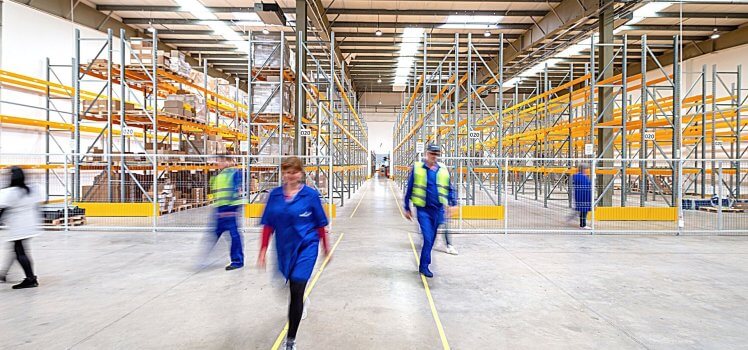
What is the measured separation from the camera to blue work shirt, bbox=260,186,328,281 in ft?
10.8

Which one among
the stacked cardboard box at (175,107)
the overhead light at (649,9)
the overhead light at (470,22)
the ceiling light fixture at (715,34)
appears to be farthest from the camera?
the ceiling light fixture at (715,34)

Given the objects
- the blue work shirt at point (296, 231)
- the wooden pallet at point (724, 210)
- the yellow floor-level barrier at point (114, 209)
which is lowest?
the wooden pallet at point (724, 210)

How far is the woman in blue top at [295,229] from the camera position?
3301 millimetres

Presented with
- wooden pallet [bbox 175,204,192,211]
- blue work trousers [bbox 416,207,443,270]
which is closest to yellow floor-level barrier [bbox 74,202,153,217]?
wooden pallet [bbox 175,204,192,211]

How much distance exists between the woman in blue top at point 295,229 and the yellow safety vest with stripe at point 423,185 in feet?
8.25

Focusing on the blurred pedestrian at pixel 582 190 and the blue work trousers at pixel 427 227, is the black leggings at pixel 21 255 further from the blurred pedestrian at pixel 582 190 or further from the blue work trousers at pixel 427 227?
the blurred pedestrian at pixel 582 190

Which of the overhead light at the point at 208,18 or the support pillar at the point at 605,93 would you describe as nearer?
the support pillar at the point at 605,93

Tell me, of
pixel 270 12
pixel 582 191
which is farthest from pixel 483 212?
pixel 270 12

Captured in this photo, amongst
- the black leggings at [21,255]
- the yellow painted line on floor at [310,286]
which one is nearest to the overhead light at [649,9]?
the yellow painted line on floor at [310,286]

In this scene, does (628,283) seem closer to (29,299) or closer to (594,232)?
(594,232)

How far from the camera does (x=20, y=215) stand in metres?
5.02

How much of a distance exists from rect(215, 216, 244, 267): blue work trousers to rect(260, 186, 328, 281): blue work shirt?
9.04ft

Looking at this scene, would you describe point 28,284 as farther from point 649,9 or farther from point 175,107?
point 649,9

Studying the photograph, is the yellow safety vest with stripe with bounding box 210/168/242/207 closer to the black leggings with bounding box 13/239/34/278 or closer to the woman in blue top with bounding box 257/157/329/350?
the black leggings with bounding box 13/239/34/278
